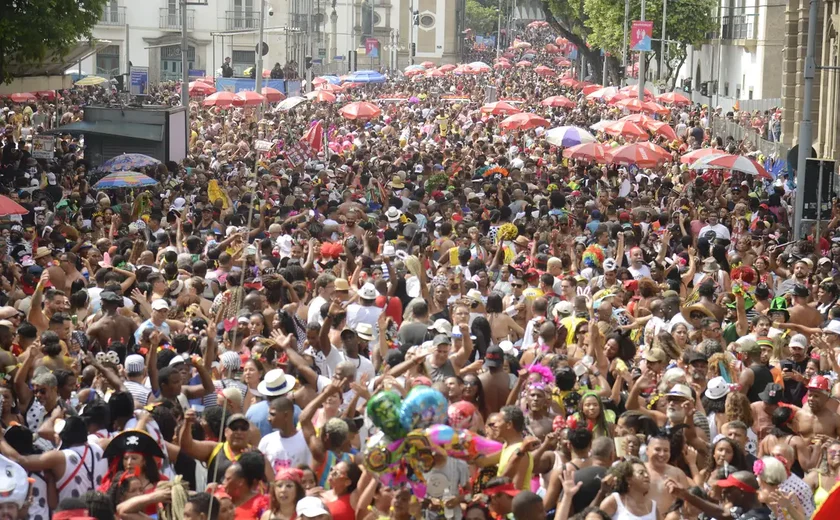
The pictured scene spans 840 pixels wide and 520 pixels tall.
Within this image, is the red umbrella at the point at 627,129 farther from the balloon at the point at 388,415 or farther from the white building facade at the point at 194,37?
the white building facade at the point at 194,37

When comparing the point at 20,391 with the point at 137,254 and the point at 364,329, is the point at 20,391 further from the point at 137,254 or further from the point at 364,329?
the point at 137,254

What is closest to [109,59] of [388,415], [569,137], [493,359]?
[569,137]

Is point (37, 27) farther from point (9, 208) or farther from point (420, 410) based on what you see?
point (420, 410)

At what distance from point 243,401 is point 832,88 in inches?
1024

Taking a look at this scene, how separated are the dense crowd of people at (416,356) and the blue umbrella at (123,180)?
1.03 ft

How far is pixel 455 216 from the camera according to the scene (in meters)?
17.7

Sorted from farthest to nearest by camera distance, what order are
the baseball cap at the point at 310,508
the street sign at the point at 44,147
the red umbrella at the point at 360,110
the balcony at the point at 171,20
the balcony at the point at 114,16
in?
the balcony at the point at 171,20, the balcony at the point at 114,16, the red umbrella at the point at 360,110, the street sign at the point at 44,147, the baseball cap at the point at 310,508

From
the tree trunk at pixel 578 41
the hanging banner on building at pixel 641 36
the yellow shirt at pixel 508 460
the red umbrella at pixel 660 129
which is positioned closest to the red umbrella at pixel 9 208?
the yellow shirt at pixel 508 460

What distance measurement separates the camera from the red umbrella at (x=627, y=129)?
2659 cm

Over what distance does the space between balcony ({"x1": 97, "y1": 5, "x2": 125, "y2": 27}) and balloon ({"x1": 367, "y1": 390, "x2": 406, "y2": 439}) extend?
234 ft

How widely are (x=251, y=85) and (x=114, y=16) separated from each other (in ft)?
111

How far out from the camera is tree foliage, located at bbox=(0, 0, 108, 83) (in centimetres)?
2067

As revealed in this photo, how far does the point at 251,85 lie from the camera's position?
44.3m

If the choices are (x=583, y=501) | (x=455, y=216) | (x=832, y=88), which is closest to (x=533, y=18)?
(x=832, y=88)
